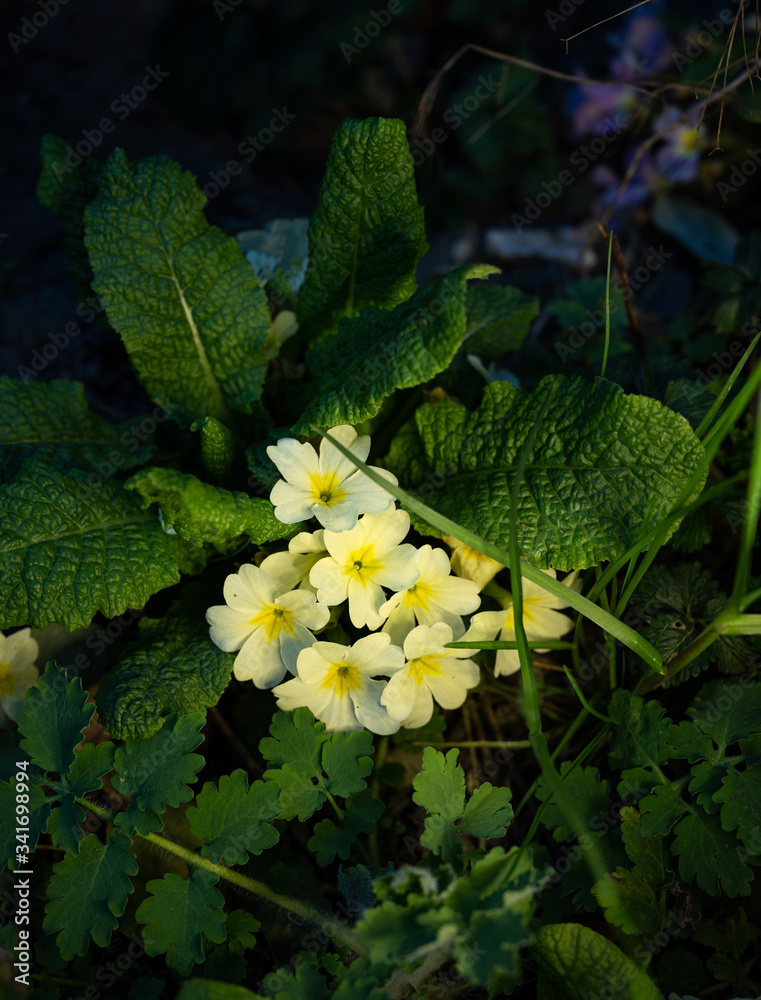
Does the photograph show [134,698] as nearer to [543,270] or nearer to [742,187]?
[543,270]

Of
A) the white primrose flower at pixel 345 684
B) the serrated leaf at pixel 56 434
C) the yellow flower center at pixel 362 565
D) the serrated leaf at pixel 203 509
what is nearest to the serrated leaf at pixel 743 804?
the white primrose flower at pixel 345 684

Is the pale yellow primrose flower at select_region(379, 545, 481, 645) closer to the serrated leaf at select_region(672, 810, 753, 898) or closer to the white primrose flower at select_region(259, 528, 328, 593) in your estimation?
the white primrose flower at select_region(259, 528, 328, 593)

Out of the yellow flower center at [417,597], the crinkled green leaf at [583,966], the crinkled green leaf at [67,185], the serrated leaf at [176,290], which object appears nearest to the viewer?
the crinkled green leaf at [583,966]

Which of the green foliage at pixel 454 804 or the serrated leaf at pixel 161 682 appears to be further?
the serrated leaf at pixel 161 682

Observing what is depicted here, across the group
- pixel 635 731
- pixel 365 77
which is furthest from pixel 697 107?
pixel 635 731

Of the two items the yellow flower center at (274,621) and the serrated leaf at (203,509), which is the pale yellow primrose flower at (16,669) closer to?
the serrated leaf at (203,509)

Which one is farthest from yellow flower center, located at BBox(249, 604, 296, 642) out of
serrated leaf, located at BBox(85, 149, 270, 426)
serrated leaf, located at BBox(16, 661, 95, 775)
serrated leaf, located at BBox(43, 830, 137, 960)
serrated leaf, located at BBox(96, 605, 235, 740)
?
serrated leaf, located at BBox(85, 149, 270, 426)
